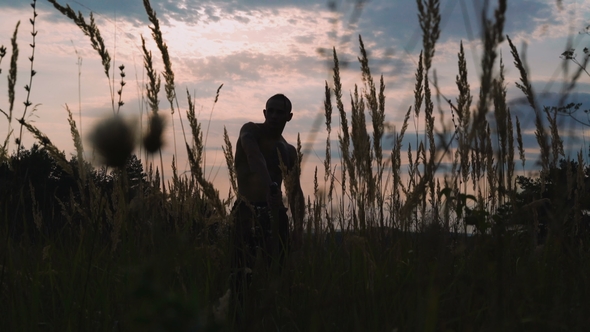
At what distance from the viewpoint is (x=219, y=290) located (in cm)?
212

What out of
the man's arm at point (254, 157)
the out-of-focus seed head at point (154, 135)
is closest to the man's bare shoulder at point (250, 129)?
the man's arm at point (254, 157)

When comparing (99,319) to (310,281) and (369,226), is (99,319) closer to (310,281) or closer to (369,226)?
(310,281)

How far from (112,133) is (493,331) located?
1.83 m

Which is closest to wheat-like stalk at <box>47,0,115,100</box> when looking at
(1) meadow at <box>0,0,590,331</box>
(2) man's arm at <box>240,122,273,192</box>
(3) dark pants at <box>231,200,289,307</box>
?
(1) meadow at <box>0,0,590,331</box>

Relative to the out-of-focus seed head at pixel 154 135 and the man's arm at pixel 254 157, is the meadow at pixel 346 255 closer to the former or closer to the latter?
the out-of-focus seed head at pixel 154 135

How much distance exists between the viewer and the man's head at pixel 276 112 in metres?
4.16

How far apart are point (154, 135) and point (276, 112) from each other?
2.14 meters

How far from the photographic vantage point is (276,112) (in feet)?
13.6

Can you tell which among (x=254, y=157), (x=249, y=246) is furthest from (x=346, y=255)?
(x=254, y=157)

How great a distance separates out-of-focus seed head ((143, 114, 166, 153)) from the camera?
6.19ft

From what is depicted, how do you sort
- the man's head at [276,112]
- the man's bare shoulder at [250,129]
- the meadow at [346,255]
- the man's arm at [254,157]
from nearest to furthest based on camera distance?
the meadow at [346,255] → the man's arm at [254,157] → the man's bare shoulder at [250,129] → the man's head at [276,112]

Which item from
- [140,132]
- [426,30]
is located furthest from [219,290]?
[426,30]

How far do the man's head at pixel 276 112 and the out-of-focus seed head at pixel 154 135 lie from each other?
1992 millimetres

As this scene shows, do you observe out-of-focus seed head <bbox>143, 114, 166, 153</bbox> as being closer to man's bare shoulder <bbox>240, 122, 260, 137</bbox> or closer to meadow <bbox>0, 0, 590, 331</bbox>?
meadow <bbox>0, 0, 590, 331</bbox>
